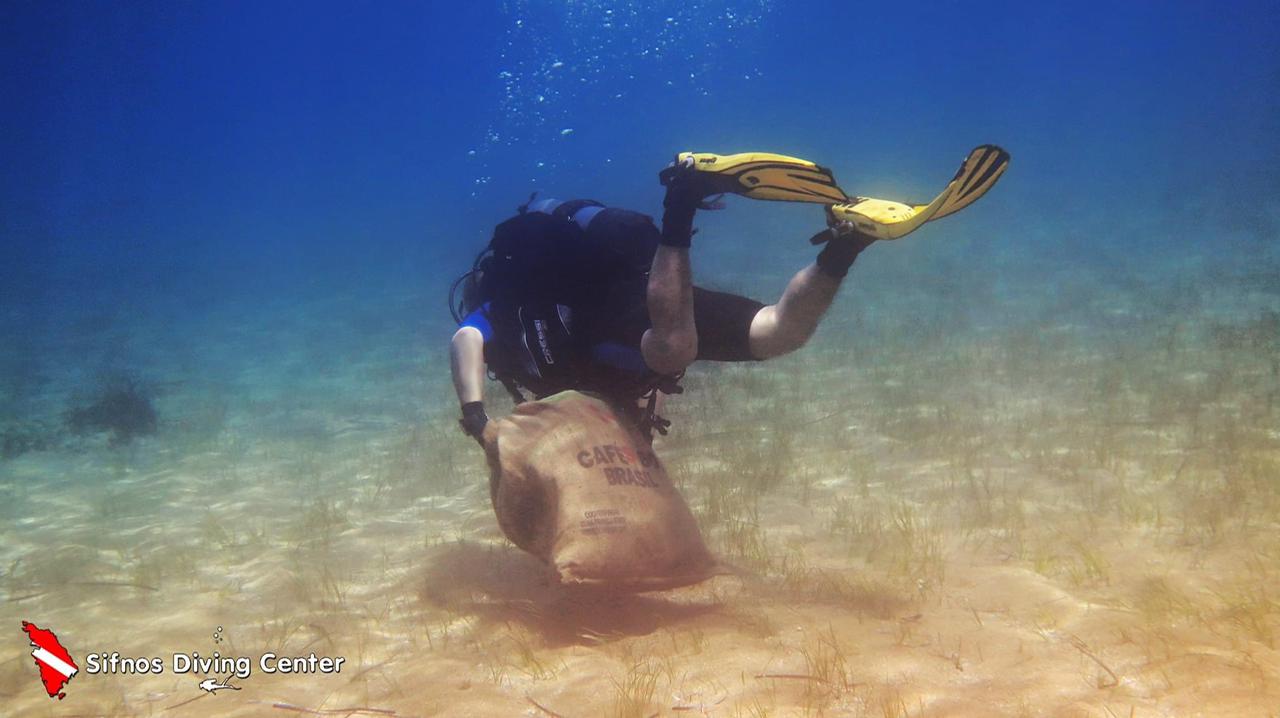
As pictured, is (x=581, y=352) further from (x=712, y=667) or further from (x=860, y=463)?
(x=860, y=463)

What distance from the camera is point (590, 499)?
149 inches

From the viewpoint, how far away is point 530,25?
90125mm

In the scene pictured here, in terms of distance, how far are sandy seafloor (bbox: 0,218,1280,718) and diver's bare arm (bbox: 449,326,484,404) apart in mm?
1317

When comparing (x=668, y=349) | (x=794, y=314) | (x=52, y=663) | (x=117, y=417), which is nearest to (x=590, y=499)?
(x=668, y=349)

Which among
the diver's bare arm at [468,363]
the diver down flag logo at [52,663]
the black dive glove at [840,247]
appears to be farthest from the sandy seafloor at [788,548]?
the black dive glove at [840,247]

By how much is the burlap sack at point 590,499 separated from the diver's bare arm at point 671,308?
69 centimetres

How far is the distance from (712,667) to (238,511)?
19.7ft

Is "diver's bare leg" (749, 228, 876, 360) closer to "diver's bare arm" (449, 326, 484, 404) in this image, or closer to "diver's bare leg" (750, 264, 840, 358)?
"diver's bare leg" (750, 264, 840, 358)

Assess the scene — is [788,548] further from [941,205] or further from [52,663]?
[52,663]

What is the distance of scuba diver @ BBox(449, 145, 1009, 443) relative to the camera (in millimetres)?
3639

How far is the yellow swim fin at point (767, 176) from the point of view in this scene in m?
3.65

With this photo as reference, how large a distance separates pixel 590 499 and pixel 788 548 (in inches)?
68.9

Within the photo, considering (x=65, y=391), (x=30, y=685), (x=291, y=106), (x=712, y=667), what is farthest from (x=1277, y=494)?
(x=291, y=106)

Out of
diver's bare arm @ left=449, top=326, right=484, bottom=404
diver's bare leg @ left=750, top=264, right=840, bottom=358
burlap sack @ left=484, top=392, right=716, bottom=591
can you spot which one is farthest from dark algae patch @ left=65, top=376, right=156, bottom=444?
diver's bare leg @ left=750, top=264, right=840, bottom=358
